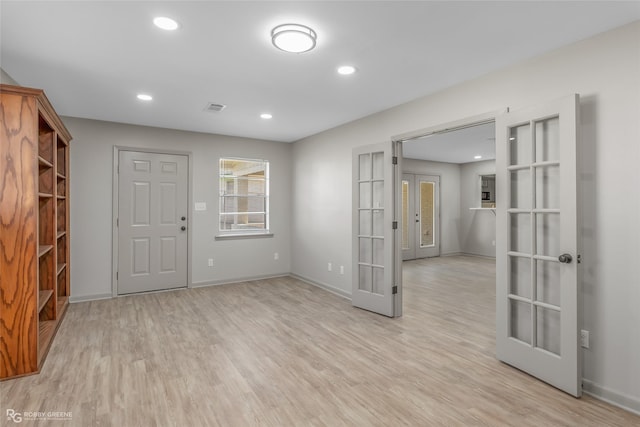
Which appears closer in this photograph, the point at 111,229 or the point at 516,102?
the point at 516,102

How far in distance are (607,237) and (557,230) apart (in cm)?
29

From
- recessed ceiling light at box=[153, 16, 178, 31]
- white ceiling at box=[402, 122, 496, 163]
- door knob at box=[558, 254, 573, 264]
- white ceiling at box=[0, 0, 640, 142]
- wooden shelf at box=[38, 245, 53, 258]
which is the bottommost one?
wooden shelf at box=[38, 245, 53, 258]

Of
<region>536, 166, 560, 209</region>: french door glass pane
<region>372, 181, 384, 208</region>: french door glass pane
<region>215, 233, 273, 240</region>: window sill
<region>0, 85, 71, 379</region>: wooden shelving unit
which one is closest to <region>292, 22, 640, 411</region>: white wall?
<region>536, 166, 560, 209</region>: french door glass pane

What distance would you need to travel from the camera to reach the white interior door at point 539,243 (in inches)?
92.4

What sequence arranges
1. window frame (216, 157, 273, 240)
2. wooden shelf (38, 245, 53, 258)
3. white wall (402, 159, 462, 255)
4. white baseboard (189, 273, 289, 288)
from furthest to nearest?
1. white wall (402, 159, 462, 255)
2. window frame (216, 157, 273, 240)
3. white baseboard (189, 273, 289, 288)
4. wooden shelf (38, 245, 53, 258)

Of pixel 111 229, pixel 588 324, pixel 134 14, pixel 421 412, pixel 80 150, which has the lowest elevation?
pixel 421 412

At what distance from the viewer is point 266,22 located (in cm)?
223

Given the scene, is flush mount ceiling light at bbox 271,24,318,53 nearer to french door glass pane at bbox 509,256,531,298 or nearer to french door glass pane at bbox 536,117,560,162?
french door glass pane at bbox 536,117,560,162

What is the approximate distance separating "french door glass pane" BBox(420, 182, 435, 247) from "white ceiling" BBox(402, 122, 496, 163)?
0.78 metres

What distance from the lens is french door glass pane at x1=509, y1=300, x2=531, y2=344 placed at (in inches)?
107

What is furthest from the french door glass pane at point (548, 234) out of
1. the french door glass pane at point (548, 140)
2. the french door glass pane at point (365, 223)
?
the french door glass pane at point (365, 223)

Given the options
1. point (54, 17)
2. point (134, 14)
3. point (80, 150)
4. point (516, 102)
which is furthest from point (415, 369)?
point (80, 150)

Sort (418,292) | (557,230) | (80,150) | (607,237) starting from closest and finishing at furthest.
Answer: (607,237) < (557,230) < (80,150) < (418,292)

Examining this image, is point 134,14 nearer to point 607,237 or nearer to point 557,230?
point 557,230
